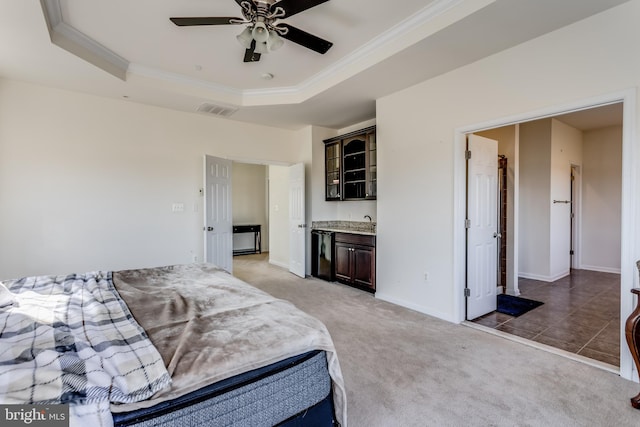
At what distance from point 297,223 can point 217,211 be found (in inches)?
60.0

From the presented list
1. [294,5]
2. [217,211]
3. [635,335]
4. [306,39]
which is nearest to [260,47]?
[306,39]

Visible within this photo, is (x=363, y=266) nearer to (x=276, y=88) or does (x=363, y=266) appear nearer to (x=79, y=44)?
(x=276, y=88)

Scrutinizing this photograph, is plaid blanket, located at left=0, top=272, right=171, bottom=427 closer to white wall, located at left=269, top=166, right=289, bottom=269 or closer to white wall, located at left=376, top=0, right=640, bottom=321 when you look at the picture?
white wall, located at left=376, top=0, right=640, bottom=321

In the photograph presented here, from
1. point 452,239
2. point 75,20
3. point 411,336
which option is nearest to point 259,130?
point 75,20

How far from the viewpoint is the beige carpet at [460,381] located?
6.06 feet

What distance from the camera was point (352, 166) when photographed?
523cm

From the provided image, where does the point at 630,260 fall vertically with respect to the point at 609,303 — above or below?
above

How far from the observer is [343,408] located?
1509 mm

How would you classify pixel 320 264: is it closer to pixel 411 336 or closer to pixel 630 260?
pixel 411 336

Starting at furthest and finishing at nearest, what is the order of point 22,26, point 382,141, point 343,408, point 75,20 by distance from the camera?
point 382,141 < point 75,20 < point 22,26 < point 343,408

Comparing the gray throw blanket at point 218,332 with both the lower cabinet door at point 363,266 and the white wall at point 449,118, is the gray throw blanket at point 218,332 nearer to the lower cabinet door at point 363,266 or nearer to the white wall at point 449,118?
the white wall at point 449,118

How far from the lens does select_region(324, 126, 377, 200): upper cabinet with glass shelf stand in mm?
4754

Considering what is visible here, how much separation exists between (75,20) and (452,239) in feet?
14.3

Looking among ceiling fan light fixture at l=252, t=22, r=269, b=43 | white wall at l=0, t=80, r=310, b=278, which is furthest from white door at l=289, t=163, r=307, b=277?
ceiling fan light fixture at l=252, t=22, r=269, b=43
